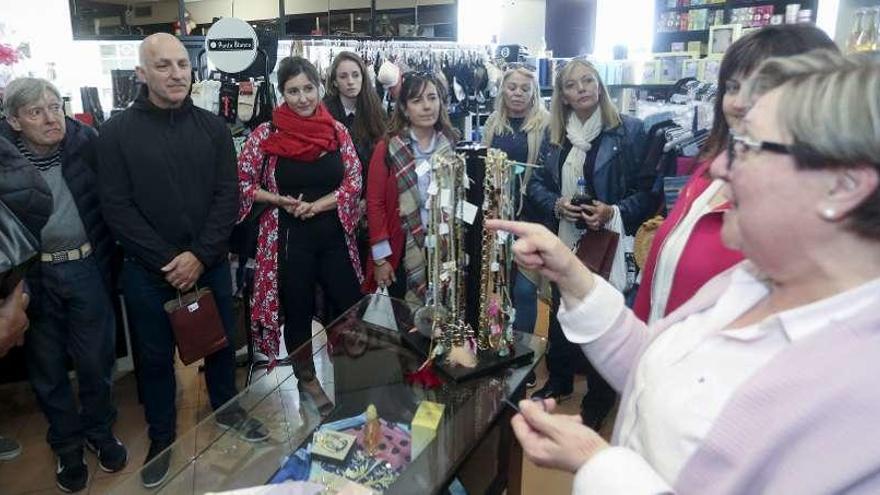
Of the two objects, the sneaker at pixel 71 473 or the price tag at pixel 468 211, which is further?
the sneaker at pixel 71 473

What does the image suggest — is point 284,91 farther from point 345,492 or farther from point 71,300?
point 345,492

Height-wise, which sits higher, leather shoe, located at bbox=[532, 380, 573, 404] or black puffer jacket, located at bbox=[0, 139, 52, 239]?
black puffer jacket, located at bbox=[0, 139, 52, 239]

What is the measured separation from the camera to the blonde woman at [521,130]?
2760mm

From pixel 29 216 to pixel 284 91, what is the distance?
1.05 m

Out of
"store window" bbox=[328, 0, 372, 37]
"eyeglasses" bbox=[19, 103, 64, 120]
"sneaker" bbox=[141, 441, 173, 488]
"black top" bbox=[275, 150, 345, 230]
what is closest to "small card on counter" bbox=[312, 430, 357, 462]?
"sneaker" bbox=[141, 441, 173, 488]

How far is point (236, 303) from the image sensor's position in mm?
3156

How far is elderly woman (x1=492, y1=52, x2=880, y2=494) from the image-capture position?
2.17ft

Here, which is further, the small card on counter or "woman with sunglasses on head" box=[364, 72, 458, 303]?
"woman with sunglasses on head" box=[364, 72, 458, 303]

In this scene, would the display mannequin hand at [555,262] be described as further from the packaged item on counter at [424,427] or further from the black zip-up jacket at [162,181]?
the black zip-up jacket at [162,181]

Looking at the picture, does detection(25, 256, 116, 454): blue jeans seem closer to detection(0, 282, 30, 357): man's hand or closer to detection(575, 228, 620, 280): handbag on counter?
detection(0, 282, 30, 357): man's hand

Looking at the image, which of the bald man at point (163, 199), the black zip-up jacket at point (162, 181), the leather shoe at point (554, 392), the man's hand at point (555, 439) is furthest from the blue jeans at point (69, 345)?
the man's hand at point (555, 439)

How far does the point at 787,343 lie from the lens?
75 centimetres

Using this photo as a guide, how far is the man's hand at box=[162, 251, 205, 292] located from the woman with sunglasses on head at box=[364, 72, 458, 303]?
701 mm

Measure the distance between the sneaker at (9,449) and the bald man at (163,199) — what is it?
0.59m
